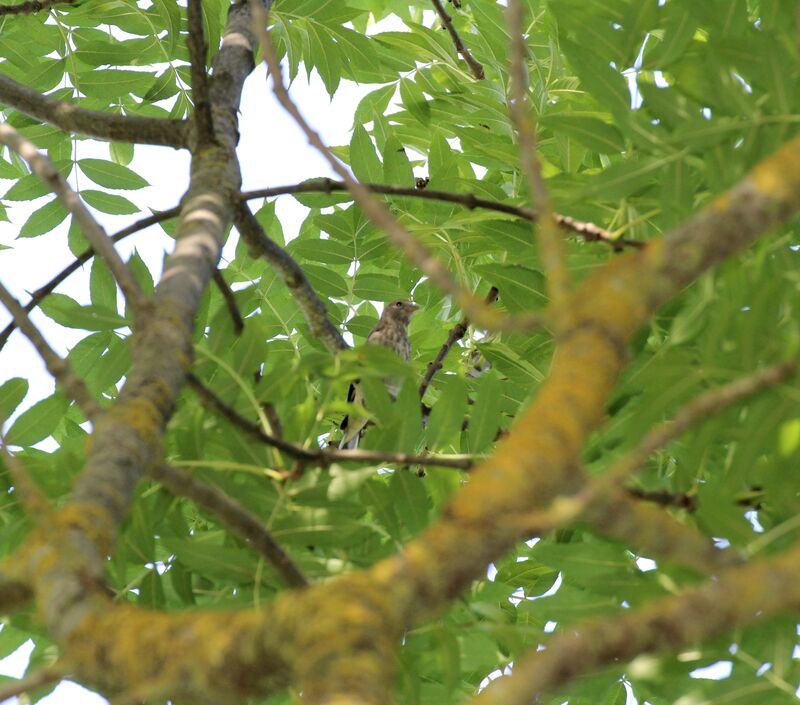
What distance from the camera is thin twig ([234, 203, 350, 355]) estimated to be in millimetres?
3354

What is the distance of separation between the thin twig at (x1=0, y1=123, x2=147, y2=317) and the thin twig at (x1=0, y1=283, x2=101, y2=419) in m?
0.21

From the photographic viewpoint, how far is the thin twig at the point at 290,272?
11.0 feet

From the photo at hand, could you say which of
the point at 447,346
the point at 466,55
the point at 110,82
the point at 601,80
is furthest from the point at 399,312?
the point at 601,80

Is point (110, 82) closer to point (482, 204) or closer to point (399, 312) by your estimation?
point (399, 312)

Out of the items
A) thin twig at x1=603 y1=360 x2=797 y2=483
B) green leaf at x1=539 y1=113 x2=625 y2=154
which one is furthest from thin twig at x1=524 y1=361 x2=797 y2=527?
green leaf at x1=539 y1=113 x2=625 y2=154

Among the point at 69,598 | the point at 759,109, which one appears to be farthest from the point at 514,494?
the point at 759,109

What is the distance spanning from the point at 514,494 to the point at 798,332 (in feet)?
3.29

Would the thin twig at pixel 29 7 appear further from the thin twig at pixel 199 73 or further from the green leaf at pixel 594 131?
the green leaf at pixel 594 131

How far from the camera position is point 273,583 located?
257cm

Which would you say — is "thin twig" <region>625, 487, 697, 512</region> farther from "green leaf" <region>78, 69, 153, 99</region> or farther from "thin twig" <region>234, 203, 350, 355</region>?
Result: "green leaf" <region>78, 69, 153, 99</region>

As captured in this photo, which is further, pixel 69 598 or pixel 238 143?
pixel 238 143

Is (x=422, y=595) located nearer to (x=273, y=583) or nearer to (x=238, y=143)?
(x=273, y=583)

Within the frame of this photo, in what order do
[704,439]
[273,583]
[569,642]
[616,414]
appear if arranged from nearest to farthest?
1. [569,642]
2. [704,439]
3. [273,583]
4. [616,414]

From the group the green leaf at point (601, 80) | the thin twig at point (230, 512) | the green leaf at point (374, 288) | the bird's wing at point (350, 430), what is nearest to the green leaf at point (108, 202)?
the green leaf at point (374, 288)
